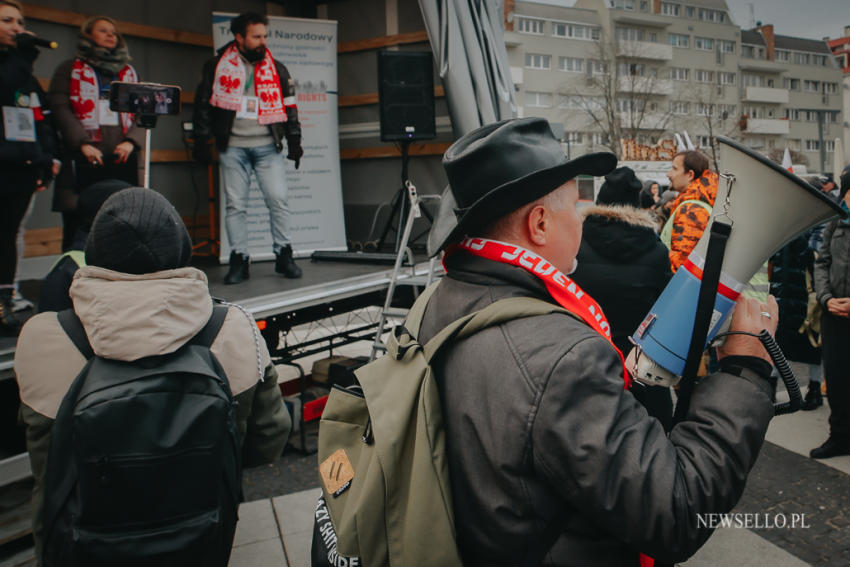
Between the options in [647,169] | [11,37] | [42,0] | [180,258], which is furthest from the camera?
[647,169]

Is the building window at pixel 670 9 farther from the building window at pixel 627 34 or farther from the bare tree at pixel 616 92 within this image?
the bare tree at pixel 616 92

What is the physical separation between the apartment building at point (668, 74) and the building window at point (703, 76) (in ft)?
0.35

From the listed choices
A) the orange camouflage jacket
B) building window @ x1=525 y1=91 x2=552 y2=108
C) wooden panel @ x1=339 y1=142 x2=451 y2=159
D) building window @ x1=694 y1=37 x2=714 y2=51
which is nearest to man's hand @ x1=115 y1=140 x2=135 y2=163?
wooden panel @ x1=339 y1=142 x2=451 y2=159

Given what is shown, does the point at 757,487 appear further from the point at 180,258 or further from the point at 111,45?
the point at 111,45

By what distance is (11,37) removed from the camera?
12.5 ft

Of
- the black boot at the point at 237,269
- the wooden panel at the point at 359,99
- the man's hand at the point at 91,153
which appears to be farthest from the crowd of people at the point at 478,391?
the wooden panel at the point at 359,99

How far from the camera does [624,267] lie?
3236 millimetres

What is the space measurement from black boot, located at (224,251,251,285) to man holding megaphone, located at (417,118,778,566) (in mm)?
4068

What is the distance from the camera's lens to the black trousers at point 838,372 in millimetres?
4449

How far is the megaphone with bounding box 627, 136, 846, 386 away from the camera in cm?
127

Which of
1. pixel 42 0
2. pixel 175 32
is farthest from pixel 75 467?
pixel 175 32

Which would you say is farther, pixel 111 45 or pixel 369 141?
pixel 369 141

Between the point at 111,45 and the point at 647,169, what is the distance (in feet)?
63.9

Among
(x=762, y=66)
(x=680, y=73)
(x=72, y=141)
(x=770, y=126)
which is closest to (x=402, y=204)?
(x=72, y=141)
